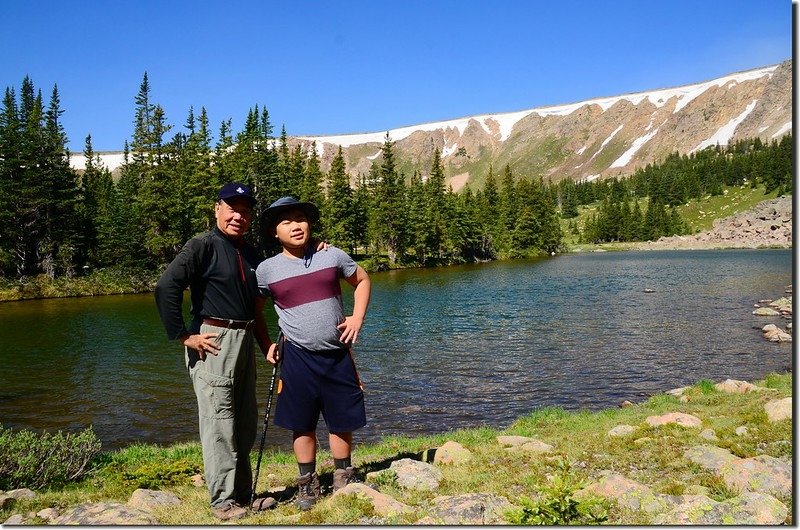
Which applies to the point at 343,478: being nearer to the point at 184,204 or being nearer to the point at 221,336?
the point at 221,336

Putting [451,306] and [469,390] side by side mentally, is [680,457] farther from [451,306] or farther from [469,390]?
[451,306]

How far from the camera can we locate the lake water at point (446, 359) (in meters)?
13.8

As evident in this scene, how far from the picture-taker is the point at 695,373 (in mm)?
17266

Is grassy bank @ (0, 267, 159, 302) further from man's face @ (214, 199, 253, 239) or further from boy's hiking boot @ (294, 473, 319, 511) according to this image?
boy's hiking boot @ (294, 473, 319, 511)

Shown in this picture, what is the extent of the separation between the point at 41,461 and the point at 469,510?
5532 millimetres

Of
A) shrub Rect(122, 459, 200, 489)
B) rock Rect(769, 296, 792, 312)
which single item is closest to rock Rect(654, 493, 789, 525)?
shrub Rect(122, 459, 200, 489)

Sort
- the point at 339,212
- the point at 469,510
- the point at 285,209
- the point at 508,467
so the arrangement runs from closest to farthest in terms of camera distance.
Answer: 1. the point at 469,510
2. the point at 285,209
3. the point at 508,467
4. the point at 339,212

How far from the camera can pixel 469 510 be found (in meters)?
4.82

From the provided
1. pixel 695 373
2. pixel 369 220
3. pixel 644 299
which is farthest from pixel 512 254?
pixel 695 373

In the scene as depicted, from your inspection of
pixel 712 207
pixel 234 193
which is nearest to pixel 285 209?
pixel 234 193

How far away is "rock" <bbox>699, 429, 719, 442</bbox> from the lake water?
5046mm

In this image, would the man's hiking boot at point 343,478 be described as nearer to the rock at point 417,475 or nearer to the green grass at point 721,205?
the rock at point 417,475

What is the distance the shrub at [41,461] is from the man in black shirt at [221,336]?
2.76 m

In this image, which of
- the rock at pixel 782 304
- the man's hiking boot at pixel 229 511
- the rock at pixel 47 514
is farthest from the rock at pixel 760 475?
the rock at pixel 782 304
